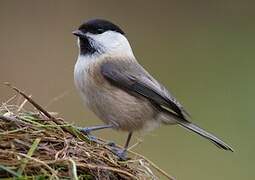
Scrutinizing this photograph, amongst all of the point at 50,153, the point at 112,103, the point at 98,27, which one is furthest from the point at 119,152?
the point at 98,27

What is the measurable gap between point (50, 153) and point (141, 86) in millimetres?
1474

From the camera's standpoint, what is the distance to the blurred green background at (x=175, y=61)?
24.1 feet

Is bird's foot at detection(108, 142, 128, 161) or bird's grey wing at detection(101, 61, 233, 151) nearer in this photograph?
bird's foot at detection(108, 142, 128, 161)

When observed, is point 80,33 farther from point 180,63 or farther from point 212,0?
point 212,0

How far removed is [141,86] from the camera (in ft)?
14.8

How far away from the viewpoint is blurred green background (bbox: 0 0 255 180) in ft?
24.1

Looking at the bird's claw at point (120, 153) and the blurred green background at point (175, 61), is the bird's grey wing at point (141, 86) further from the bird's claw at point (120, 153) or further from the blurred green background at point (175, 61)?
the blurred green background at point (175, 61)

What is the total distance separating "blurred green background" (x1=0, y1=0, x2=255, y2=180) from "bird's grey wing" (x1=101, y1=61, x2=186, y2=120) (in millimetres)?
2136

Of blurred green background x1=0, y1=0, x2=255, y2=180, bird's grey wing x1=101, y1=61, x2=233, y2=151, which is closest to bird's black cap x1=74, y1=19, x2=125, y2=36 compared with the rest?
bird's grey wing x1=101, y1=61, x2=233, y2=151

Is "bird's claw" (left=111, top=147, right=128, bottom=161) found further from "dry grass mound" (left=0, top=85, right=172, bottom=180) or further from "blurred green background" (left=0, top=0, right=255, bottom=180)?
"blurred green background" (left=0, top=0, right=255, bottom=180)

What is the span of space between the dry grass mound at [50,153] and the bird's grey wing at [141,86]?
96 centimetres

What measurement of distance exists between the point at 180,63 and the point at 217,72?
1.38 feet

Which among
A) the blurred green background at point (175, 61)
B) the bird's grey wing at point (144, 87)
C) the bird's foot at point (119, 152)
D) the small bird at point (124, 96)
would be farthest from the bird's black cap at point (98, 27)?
the blurred green background at point (175, 61)

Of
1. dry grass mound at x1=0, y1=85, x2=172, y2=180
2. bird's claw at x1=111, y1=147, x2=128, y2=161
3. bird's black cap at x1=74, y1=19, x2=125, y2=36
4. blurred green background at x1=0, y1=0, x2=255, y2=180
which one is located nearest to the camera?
dry grass mound at x1=0, y1=85, x2=172, y2=180
